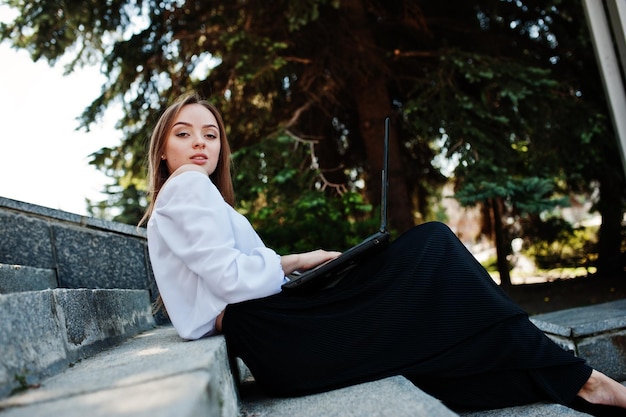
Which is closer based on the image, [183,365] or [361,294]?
[183,365]

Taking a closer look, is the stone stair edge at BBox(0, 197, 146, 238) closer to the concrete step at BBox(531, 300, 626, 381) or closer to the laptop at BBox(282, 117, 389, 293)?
the laptop at BBox(282, 117, 389, 293)

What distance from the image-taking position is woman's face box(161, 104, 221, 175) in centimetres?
252

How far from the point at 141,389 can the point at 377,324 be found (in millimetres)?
1048

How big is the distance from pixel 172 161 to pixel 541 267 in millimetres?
8195

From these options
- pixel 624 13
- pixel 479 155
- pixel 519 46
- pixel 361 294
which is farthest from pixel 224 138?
pixel 519 46

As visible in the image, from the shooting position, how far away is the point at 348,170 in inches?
302

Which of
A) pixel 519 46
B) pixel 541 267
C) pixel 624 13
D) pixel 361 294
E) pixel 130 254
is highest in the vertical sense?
pixel 519 46

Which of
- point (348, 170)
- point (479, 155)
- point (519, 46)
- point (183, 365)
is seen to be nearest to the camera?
point (183, 365)

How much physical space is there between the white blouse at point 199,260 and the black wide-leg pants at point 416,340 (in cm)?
9

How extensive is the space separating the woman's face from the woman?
385 mm

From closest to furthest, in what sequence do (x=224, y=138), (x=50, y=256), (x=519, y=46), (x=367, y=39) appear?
(x=224, y=138)
(x=50, y=256)
(x=367, y=39)
(x=519, y=46)

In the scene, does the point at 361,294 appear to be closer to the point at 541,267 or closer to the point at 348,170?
the point at 348,170

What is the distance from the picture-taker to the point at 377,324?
2066mm

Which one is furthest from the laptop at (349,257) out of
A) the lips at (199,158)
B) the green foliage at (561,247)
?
the green foliage at (561,247)
